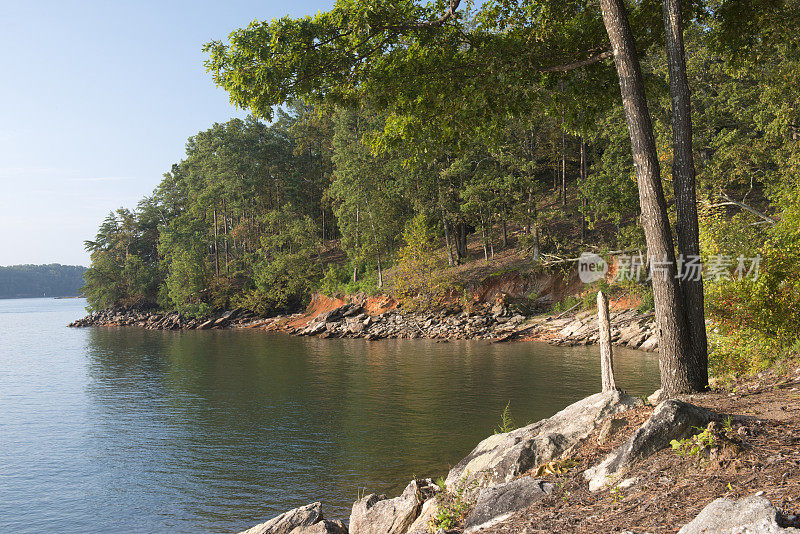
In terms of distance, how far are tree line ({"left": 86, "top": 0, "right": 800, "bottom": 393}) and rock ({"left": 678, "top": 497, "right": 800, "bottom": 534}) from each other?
450cm

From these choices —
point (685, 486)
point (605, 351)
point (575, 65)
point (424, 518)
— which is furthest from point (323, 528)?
point (575, 65)

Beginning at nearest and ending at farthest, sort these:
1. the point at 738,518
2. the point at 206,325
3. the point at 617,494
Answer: the point at 738,518
the point at 617,494
the point at 206,325

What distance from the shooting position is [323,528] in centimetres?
827

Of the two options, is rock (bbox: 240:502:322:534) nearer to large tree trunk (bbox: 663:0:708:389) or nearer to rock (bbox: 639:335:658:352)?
large tree trunk (bbox: 663:0:708:389)

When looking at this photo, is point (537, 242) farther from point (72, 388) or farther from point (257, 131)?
point (257, 131)

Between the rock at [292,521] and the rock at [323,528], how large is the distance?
17 centimetres

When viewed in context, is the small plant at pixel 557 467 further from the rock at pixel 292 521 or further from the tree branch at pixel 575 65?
the tree branch at pixel 575 65

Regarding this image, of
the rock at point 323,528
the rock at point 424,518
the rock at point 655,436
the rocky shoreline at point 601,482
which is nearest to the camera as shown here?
the rocky shoreline at point 601,482

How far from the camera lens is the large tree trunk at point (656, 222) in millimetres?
8000

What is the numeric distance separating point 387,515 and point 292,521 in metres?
1.76

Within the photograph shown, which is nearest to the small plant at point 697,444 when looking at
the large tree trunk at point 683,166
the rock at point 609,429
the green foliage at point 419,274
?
the rock at point 609,429

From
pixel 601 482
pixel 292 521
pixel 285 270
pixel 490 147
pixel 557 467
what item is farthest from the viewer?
pixel 285 270
